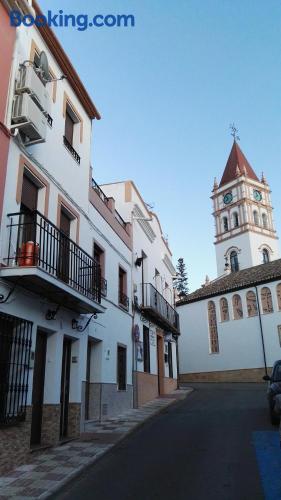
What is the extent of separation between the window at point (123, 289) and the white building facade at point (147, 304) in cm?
94

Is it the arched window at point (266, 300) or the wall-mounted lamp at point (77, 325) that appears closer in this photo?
the wall-mounted lamp at point (77, 325)

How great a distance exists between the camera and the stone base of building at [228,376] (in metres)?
33.4

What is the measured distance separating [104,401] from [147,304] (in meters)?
6.11

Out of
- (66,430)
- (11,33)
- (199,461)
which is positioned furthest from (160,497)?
(11,33)

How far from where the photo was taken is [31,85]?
844 centimetres

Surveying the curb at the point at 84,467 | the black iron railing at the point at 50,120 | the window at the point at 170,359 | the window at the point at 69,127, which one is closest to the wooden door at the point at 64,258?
the black iron railing at the point at 50,120

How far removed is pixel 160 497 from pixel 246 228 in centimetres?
4925

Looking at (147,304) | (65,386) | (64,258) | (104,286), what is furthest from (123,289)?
Result: (64,258)

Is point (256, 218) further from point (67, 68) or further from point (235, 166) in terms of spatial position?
point (67, 68)

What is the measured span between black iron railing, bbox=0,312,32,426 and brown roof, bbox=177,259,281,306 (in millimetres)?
28062

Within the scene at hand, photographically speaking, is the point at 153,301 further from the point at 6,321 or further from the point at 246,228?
the point at 246,228

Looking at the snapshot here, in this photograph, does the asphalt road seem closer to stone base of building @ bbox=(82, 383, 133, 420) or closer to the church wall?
stone base of building @ bbox=(82, 383, 133, 420)

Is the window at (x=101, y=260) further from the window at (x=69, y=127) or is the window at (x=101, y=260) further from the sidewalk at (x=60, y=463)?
the sidewalk at (x=60, y=463)

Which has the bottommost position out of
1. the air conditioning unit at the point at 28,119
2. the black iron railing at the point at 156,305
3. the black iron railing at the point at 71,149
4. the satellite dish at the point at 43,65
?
the black iron railing at the point at 156,305
